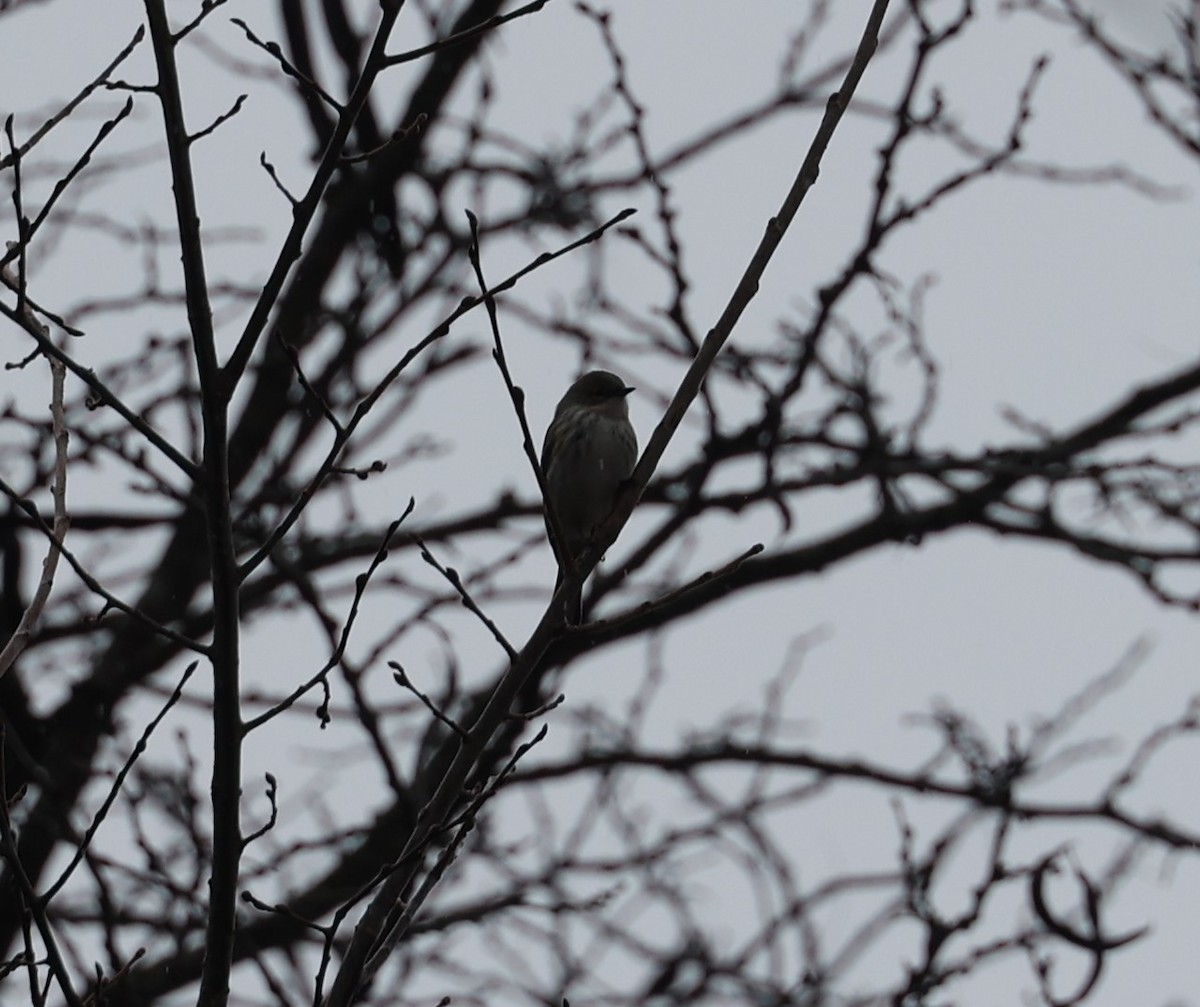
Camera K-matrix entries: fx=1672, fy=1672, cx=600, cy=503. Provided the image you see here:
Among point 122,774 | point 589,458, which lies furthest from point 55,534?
point 589,458

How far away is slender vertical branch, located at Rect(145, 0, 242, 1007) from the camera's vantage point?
2.36m

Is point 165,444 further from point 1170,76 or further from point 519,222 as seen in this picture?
point 519,222

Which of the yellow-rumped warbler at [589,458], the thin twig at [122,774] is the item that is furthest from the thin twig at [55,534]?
the yellow-rumped warbler at [589,458]

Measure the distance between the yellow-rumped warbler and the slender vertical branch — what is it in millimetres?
3591

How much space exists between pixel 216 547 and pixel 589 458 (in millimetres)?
3799

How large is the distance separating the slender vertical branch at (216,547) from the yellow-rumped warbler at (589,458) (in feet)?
11.8

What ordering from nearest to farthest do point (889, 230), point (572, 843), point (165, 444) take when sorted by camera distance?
1. point (165, 444)
2. point (889, 230)
3. point (572, 843)

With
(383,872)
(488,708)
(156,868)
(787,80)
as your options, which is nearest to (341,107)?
(488,708)

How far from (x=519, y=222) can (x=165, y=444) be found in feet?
18.5

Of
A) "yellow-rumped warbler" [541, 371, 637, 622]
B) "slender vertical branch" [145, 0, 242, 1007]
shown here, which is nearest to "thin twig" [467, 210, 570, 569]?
"slender vertical branch" [145, 0, 242, 1007]

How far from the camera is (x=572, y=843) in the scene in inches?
288

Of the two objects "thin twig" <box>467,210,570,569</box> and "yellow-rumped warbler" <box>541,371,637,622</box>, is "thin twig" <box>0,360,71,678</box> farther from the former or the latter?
"yellow-rumped warbler" <box>541,371,637,622</box>

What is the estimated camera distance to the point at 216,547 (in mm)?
2432

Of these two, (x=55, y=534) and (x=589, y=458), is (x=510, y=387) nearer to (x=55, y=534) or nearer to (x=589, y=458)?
(x=55, y=534)
